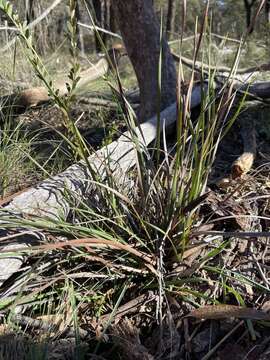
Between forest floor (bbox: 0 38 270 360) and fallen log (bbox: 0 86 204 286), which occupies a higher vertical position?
fallen log (bbox: 0 86 204 286)

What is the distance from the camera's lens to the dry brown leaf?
200cm

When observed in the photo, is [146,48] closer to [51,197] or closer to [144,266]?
[51,197]

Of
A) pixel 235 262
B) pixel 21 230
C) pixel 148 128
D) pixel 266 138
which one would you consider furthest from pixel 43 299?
pixel 266 138

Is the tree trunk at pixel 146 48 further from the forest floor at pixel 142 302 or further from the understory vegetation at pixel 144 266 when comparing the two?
the forest floor at pixel 142 302

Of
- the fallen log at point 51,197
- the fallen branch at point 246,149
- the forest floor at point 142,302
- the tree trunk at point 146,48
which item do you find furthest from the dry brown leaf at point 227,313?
the tree trunk at point 146,48

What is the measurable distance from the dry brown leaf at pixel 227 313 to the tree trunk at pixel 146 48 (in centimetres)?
236

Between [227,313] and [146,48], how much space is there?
9.27 feet

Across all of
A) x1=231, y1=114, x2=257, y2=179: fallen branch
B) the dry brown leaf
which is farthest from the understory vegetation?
x1=231, y1=114, x2=257, y2=179: fallen branch

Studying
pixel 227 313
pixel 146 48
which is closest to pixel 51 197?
pixel 227 313

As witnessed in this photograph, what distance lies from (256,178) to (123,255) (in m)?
1.09

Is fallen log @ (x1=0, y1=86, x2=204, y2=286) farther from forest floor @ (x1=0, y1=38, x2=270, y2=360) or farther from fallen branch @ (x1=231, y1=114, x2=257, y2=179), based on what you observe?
fallen branch @ (x1=231, y1=114, x2=257, y2=179)

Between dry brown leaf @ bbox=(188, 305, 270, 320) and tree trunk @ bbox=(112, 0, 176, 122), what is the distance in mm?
2365

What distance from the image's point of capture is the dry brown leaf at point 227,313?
6.57ft

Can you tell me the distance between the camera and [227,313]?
205 cm
